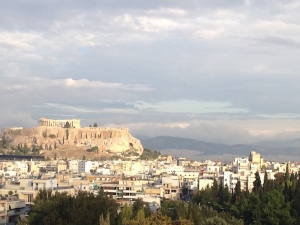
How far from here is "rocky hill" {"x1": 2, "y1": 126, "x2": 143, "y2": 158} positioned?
585 feet

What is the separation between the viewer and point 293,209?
45656 millimetres

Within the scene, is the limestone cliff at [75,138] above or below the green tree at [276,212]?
above

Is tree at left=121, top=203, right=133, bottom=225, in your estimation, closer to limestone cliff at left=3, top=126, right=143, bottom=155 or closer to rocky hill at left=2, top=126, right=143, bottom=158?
rocky hill at left=2, top=126, right=143, bottom=158

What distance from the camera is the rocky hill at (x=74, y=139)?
585 feet

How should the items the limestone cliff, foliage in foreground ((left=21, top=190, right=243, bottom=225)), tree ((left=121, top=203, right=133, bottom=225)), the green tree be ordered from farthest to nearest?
the limestone cliff, the green tree, tree ((left=121, top=203, right=133, bottom=225)), foliage in foreground ((left=21, top=190, right=243, bottom=225))

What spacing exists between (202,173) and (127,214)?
68.7 m

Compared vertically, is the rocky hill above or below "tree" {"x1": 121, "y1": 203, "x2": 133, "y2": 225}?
above

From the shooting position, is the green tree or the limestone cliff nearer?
the green tree

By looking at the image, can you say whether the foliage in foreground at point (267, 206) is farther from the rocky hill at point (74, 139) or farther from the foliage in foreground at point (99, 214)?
the rocky hill at point (74, 139)

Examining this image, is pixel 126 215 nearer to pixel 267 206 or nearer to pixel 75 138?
pixel 267 206

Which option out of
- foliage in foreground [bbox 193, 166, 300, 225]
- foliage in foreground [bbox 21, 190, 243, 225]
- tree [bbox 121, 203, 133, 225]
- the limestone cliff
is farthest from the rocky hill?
tree [bbox 121, 203, 133, 225]

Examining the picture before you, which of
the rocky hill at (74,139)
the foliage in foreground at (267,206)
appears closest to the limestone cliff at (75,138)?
the rocky hill at (74,139)

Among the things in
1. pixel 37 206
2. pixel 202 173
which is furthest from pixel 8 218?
pixel 202 173

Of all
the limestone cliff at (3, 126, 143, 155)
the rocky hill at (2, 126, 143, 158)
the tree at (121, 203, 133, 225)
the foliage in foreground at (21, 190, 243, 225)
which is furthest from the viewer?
the limestone cliff at (3, 126, 143, 155)
